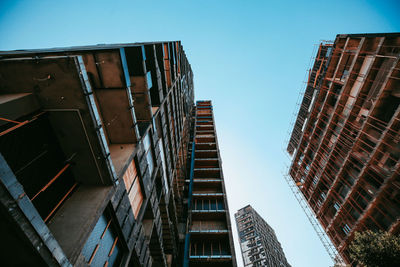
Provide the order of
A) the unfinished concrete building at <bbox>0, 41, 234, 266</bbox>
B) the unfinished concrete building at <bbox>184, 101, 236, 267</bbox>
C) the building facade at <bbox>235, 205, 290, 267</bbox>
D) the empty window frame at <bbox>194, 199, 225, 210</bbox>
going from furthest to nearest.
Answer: the building facade at <bbox>235, 205, 290, 267</bbox>
the empty window frame at <bbox>194, 199, 225, 210</bbox>
the unfinished concrete building at <bbox>184, 101, 236, 267</bbox>
the unfinished concrete building at <bbox>0, 41, 234, 266</bbox>

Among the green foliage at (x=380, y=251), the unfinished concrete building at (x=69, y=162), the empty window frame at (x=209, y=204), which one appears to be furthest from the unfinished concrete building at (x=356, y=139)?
the unfinished concrete building at (x=69, y=162)

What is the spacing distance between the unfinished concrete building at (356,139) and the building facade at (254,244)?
3855 cm

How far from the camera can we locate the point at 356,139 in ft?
54.0

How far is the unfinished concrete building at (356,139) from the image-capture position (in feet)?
45.5

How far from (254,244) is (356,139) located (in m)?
56.4

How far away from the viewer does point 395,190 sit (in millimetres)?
13367

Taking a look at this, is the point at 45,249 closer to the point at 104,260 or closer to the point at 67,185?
the point at 67,185

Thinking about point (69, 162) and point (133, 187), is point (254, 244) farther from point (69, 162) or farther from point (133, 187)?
point (69, 162)

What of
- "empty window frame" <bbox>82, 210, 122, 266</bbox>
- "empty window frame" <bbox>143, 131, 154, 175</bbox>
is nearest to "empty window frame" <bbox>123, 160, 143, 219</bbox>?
"empty window frame" <bbox>82, 210, 122, 266</bbox>

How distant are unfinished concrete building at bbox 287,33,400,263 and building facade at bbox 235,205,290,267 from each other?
38.6 metres

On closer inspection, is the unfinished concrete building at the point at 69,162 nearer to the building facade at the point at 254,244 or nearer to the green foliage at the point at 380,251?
the green foliage at the point at 380,251

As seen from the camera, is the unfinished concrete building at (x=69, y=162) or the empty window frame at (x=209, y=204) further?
the empty window frame at (x=209, y=204)

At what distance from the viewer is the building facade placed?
51.0 m

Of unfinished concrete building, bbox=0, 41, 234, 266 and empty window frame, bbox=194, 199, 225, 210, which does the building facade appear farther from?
unfinished concrete building, bbox=0, 41, 234, 266
